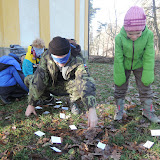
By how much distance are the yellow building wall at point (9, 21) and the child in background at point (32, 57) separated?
3.84m

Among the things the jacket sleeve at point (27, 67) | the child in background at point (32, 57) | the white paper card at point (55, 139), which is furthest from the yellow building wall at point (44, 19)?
the white paper card at point (55, 139)

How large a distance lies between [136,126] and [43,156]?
145 centimetres

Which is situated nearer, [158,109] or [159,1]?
[158,109]

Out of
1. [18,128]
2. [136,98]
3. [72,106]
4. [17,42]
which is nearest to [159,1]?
[17,42]

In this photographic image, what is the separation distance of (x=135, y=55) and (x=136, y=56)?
24mm

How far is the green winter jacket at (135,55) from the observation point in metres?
2.35

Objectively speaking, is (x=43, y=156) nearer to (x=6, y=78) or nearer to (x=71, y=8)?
(x=6, y=78)

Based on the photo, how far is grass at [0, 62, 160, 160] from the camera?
186 cm

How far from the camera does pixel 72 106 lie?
2.99 metres

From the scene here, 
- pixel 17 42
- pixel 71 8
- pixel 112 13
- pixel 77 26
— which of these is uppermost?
pixel 112 13

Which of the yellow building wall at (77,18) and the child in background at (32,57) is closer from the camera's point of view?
the child in background at (32,57)

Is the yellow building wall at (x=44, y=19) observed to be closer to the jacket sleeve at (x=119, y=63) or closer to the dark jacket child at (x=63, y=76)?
the dark jacket child at (x=63, y=76)

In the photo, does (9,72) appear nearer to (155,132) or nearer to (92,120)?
(92,120)

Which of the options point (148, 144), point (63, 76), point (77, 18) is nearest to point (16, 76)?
point (63, 76)
